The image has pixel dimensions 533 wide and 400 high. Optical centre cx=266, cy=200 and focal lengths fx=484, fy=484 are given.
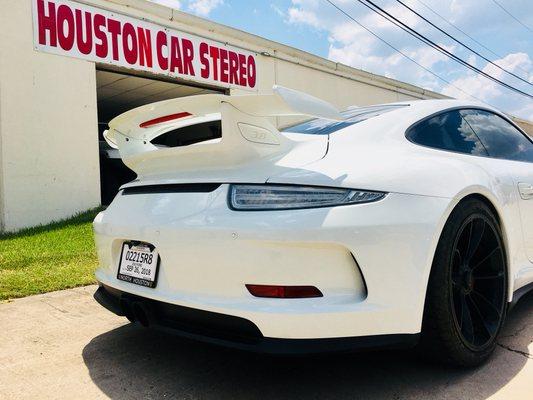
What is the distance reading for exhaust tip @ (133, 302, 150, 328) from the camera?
217 cm

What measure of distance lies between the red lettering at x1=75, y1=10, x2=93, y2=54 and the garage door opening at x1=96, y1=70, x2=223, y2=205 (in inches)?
43.7

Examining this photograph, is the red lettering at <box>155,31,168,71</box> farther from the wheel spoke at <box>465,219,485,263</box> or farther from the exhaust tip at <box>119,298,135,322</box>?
the wheel spoke at <box>465,219,485,263</box>

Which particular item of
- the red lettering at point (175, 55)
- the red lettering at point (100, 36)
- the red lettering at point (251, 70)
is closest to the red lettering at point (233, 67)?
the red lettering at point (251, 70)

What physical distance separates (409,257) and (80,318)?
2261 millimetres

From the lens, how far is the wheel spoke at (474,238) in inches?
90.9

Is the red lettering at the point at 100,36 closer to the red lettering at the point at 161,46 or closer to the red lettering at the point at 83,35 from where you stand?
the red lettering at the point at 83,35

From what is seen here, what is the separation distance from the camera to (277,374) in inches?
90.4

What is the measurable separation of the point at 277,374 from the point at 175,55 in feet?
25.8

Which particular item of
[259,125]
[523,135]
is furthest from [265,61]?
[259,125]

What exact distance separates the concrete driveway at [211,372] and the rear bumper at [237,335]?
0.97ft

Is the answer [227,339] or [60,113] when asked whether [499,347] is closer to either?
[227,339]

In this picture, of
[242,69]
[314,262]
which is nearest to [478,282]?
[314,262]

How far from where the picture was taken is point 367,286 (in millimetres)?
1862

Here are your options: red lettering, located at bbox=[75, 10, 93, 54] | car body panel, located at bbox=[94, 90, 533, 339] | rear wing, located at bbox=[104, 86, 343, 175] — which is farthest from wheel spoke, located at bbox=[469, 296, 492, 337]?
red lettering, located at bbox=[75, 10, 93, 54]
